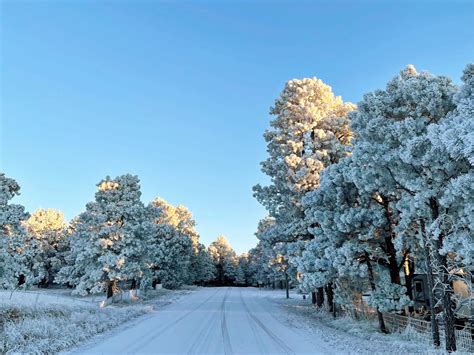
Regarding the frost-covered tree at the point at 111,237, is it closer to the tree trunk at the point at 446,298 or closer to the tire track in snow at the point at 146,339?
the tire track in snow at the point at 146,339

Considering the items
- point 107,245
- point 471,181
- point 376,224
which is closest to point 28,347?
point 471,181

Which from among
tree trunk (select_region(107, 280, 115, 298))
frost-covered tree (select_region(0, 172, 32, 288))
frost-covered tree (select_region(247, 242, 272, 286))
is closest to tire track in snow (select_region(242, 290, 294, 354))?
frost-covered tree (select_region(0, 172, 32, 288))

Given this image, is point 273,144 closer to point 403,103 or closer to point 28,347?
point 403,103

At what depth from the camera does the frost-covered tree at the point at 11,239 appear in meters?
15.9

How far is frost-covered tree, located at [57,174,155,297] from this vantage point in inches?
1006

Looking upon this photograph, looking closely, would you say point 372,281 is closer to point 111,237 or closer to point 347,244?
point 347,244

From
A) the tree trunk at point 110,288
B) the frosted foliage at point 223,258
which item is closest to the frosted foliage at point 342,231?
the tree trunk at point 110,288

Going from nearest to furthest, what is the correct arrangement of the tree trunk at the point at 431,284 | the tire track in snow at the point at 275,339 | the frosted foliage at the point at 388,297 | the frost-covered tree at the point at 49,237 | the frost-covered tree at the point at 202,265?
the tire track in snow at the point at 275,339 < the tree trunk at the point at 431,284 < the frosted foliage at the point at 388,297 < the frost-covered tree at the point at 49,237 < the frost-covered tree at the point at 202,265

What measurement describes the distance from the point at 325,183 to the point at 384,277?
194 inches

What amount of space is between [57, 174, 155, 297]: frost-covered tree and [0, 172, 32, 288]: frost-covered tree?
861 cm

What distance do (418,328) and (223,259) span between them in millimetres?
80476

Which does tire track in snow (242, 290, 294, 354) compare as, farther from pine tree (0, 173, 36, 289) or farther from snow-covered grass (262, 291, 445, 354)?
pine tree (0, 173, 36, 289)

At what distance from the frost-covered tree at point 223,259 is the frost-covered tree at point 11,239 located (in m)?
75.9

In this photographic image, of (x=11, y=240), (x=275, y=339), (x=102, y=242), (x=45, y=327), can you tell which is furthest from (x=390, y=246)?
(x=102, y=242)
